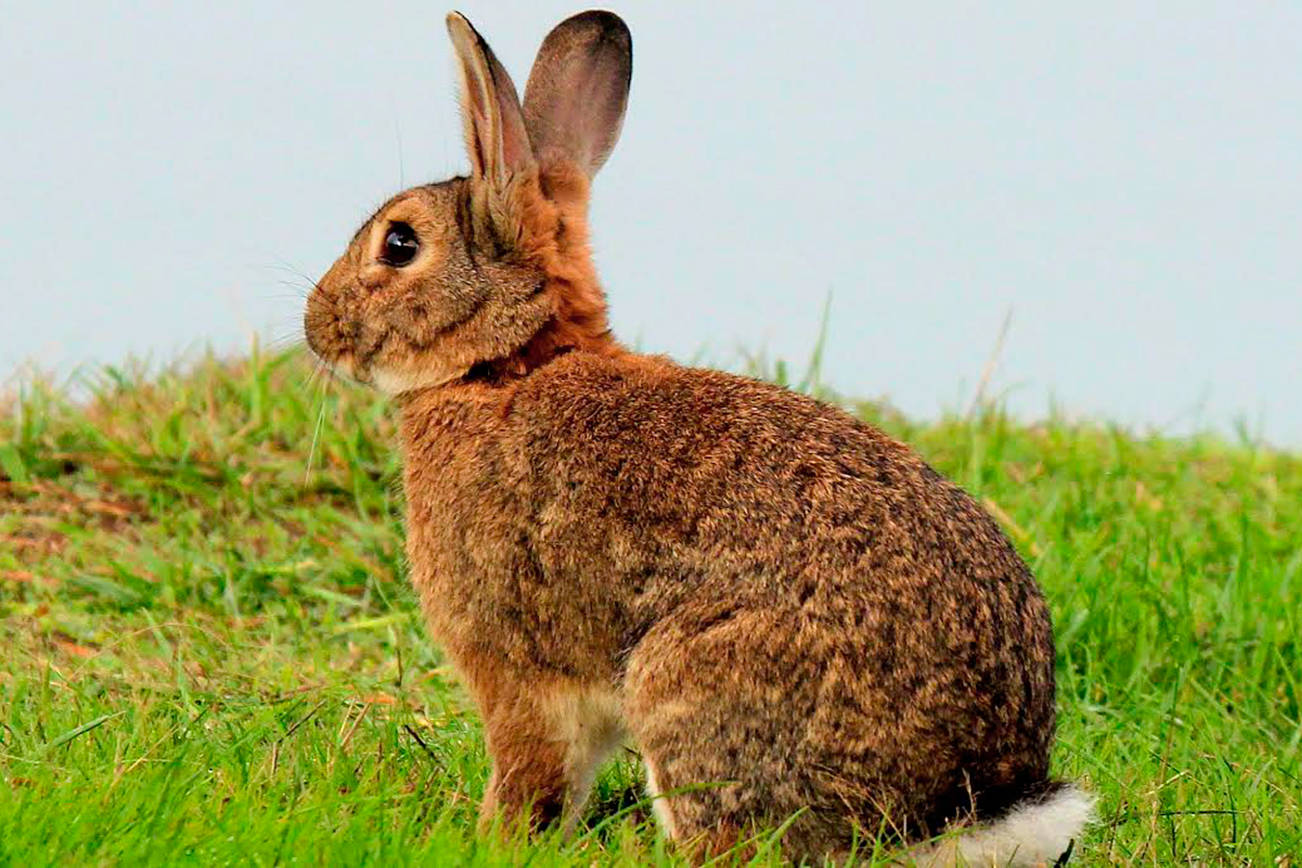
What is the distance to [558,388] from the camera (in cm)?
548

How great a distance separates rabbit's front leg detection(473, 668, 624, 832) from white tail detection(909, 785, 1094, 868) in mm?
891

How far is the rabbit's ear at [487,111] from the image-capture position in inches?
A: 214

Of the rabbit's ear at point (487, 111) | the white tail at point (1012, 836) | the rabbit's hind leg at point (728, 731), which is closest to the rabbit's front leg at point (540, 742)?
the rabbit's hind leg at point (728, 731)

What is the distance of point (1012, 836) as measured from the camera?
4.89m

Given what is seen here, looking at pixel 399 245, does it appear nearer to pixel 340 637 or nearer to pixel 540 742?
pixel 540 742

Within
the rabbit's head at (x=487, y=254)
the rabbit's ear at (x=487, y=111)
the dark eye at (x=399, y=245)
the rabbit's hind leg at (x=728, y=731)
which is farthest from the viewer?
the dark eye at (x=399, y=245)

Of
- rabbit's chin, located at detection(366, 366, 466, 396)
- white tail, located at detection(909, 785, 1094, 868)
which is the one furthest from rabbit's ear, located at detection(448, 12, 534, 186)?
white tail, located at detection(909, 785, 1094, 868)

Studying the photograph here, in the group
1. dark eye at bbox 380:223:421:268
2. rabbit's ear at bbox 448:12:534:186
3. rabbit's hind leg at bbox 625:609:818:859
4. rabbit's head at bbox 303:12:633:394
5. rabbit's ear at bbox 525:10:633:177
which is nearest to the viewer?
rabbit's hind leg at bbox 625:609:818:859

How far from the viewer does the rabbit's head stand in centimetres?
→ 562

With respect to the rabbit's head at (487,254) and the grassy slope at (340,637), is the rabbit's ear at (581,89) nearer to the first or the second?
the rabbit's head at (487,254)

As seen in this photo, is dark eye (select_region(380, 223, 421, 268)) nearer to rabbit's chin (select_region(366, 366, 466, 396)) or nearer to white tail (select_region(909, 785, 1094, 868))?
rabbit's chin (select_region(366, 366, 466, 396))

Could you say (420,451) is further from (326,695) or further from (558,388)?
(326,695)

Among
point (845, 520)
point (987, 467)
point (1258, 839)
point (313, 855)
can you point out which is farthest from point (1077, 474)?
point (313, 855)

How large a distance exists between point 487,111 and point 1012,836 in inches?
94.0
